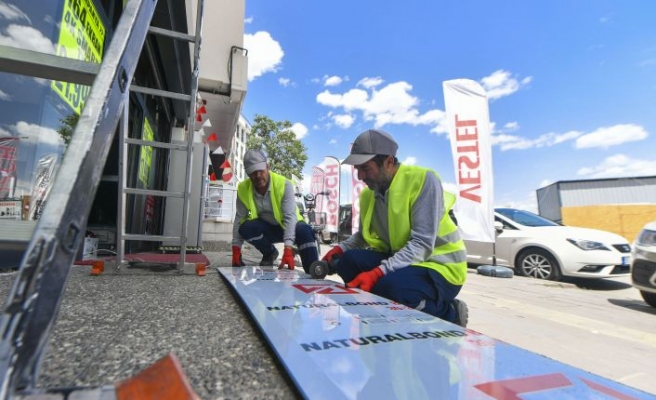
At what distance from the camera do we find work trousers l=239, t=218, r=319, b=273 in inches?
130

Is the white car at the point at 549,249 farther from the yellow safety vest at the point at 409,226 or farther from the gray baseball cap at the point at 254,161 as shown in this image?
the gray baseball cap at the point at 254,161

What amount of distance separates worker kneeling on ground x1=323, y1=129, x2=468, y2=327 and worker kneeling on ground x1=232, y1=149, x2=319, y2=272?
1049mm

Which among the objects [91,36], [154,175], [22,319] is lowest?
[22,319]

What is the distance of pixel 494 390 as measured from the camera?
75 centimetres

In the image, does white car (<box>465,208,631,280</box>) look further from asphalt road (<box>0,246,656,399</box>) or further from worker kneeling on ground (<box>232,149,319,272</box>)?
worker kneeling on ground (<box>232,149,319,272</box>)

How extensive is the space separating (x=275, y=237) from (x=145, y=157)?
2704 millimetres

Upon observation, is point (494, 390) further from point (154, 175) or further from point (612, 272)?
point (154, 175)

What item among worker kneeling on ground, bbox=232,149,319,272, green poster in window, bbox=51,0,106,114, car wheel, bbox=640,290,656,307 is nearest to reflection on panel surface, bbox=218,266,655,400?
worker kneeling on ground, bbox=232,149,319,272

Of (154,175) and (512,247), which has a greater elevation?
(154,175)

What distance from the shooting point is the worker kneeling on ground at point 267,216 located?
3.13 m

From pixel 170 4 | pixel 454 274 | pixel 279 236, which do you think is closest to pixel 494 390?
pixel 454 274

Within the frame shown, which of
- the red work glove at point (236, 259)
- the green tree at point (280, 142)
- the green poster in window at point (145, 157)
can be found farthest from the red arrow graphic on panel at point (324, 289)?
the green tree at point (280, 142)

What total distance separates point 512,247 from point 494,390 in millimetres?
5682

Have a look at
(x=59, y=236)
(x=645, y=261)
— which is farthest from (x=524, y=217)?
(x=59, y=236)
